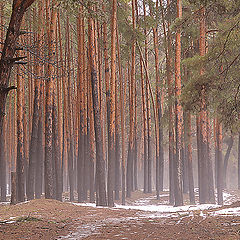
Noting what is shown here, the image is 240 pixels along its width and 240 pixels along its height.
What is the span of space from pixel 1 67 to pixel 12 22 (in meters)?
0.88

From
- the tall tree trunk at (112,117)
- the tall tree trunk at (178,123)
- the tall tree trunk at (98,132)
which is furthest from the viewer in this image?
the tall tree trunk at (178,123)

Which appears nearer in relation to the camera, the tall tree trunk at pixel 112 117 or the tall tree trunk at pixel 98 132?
the tall tree trunk at pixel 98 132

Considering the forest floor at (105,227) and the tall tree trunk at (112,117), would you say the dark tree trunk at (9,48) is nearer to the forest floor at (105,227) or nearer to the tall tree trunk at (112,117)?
the forest floor at (105,227)

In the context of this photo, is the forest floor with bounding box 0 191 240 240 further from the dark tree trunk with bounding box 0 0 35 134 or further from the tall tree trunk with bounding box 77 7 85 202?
the tall tree trunk with bounding box 77 7 85 202

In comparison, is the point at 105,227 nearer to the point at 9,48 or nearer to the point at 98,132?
the point at 9,48

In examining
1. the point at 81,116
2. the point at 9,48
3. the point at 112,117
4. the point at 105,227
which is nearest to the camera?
the point at 9,48

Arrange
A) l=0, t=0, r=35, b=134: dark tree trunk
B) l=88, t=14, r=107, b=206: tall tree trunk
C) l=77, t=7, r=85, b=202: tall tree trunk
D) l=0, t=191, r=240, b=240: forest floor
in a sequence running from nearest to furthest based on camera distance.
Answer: l=0, t=191, r=240, b=240: forest floor
l=0, t=0, r=35, b=134: dark tree trunk
l=88, t=14, r=107, b=206: tall tree trunk
l=77, t=7, r=85, b=202: tall tree trunk

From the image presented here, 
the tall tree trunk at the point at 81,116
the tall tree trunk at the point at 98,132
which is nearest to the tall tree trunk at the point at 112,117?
the tall tree trunk at the point at 98,132

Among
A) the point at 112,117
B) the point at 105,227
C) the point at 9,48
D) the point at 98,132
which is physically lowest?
the point at 105,227

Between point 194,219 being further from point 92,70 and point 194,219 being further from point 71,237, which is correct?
point 92,70

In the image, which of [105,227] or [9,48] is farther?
[105,227]

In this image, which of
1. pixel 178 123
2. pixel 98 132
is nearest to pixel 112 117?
pixel 98 132

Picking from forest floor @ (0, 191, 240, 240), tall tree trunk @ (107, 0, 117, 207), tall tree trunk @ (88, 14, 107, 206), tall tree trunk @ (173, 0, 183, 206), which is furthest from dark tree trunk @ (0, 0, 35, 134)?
tall tree trunk @ (173, 0, 183, 206)

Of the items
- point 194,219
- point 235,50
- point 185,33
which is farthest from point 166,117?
point 194,219
